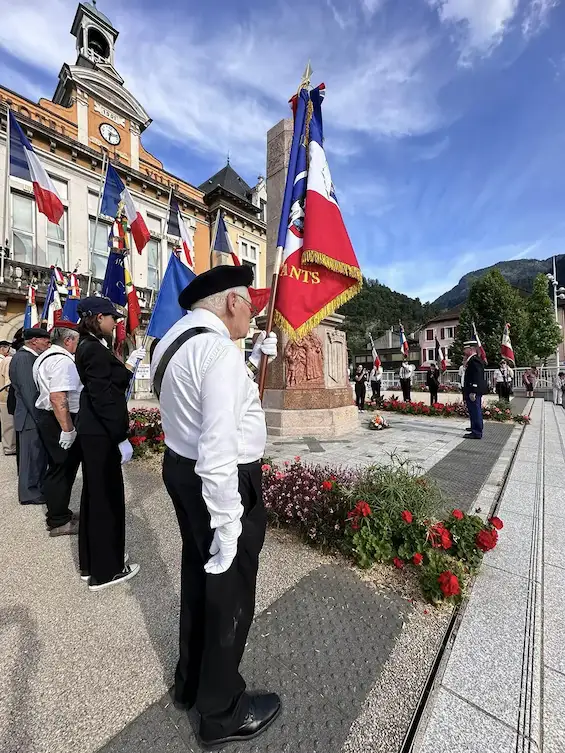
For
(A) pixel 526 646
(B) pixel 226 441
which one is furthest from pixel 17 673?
(A) pixel 526 646

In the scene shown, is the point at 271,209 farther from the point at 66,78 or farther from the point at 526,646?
the point at 66,78

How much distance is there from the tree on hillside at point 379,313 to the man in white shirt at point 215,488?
56.9 metres

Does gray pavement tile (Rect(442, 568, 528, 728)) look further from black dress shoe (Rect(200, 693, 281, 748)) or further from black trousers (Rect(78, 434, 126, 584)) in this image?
black trousers (Rect(78, 434, 126, 584))

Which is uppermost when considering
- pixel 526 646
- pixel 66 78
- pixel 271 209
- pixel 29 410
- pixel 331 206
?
pixel 66 78

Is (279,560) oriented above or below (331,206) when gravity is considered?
below

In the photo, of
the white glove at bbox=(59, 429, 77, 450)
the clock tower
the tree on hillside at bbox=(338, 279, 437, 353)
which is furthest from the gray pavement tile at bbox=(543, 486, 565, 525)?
the tree on hillside at bbox=(338, 279, 437, 353)

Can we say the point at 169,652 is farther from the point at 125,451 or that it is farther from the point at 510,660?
the point at 510,660

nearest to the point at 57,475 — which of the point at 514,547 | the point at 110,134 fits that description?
the point at 514,547

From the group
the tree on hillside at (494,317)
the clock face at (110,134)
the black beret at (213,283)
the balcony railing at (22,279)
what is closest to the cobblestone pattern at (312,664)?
the black beret at (213,283)

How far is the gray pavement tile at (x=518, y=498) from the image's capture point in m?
3.55

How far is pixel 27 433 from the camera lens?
14.2ft

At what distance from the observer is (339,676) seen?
1.65 m

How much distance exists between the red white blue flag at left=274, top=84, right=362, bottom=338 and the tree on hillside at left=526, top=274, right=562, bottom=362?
31522mm

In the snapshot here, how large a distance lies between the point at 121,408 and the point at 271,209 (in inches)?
288
